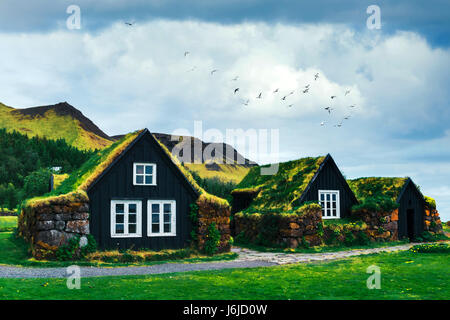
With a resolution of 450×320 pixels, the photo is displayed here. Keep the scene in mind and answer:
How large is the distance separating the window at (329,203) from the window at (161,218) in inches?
437

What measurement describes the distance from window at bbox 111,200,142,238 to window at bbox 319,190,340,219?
12918mm

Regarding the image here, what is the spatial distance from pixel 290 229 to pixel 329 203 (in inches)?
207

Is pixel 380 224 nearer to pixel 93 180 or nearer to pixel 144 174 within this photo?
pixel 144 174

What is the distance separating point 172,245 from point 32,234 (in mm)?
6709

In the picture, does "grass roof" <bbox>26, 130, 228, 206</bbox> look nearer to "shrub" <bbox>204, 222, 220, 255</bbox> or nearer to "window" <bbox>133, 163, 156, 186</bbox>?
"window" <bbox>133, 163, 156, 186</bbox>

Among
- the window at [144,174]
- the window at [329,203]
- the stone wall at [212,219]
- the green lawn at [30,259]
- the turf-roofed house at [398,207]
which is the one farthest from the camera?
the turf-roofed house at [398,207]

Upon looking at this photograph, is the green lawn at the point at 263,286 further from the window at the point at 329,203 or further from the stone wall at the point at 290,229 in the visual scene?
the window at the point at 329,203

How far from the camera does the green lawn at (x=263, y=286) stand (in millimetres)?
11039

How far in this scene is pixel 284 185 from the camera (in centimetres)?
2992

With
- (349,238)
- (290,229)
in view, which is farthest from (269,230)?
→ (349,238)

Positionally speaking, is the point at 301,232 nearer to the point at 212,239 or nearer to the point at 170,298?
the point at 212,239

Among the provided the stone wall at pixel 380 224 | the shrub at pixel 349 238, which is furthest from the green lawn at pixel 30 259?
the stone wall at pixel 380 224

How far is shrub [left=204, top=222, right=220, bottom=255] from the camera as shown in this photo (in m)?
22.8

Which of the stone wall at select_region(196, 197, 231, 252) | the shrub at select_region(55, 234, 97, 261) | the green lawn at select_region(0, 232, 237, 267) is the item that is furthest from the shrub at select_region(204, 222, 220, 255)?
the shrub at select_region(55, 234, 97, 261)
